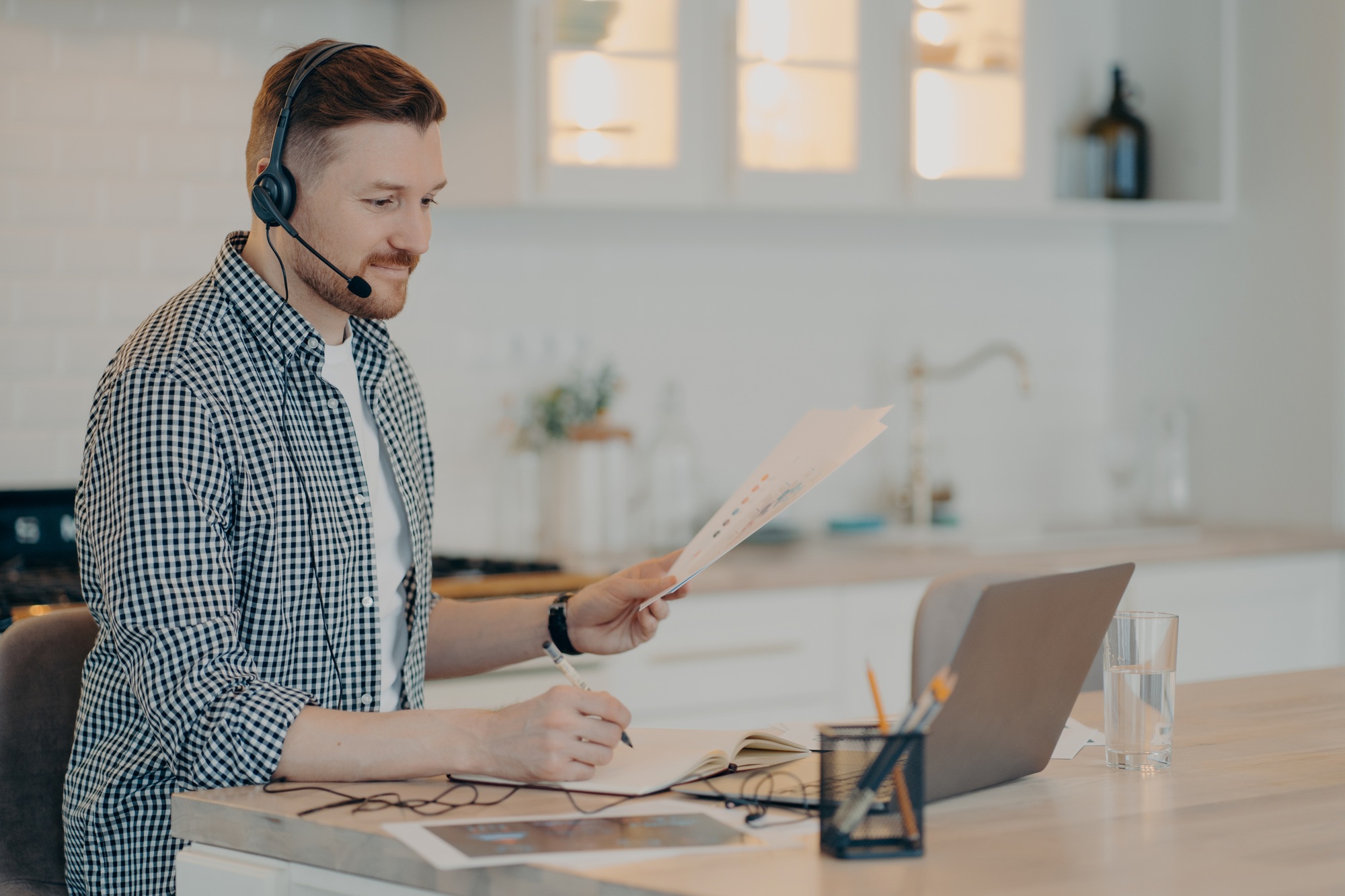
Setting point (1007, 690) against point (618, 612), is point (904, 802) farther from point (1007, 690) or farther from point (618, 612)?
point (618, 612)

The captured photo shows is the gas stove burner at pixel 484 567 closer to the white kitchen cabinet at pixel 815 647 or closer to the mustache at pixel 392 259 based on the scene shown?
the white kitchen cabinet at pixel 815 647

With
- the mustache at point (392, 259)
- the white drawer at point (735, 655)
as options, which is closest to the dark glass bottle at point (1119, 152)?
the white drawer at point (735, 655)

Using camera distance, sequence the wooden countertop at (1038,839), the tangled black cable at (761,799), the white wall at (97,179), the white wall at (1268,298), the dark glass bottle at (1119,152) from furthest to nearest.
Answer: the dark glass bottle at (1119,152)
the white wall at (1268,298)
the white wall at (97,179)
the tangled black cable at (761,799)
the wooden countertop at (1038,839)

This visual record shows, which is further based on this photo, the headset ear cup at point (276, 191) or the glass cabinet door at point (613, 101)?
the glass cabinet door at point (613, 101)

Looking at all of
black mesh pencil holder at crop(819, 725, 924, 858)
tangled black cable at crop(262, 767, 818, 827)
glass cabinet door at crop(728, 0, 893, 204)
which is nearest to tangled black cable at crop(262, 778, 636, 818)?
tangled black cable at crop(262, 767, 818, 827)

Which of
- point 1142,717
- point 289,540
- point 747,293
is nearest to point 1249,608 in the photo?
point 747,293

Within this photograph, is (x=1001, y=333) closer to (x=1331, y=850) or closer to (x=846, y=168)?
(x=846, y=168)

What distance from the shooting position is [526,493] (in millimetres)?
3639

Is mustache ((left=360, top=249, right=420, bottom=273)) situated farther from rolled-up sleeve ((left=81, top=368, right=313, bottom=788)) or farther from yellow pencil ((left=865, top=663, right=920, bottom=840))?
yellow pencil ((left=865, top=663, right=920, bottom=840))

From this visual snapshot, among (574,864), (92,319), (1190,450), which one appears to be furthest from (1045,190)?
(574,864)

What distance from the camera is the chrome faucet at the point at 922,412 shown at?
407cm

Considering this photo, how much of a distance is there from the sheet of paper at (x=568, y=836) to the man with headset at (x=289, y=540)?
0.35ft

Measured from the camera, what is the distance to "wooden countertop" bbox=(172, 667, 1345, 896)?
1102mm

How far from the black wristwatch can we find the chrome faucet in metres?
2.27
